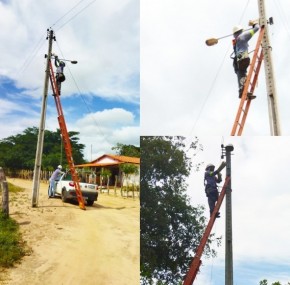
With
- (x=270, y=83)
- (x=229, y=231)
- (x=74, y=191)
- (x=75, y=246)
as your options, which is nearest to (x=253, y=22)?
(x=270, y=83)

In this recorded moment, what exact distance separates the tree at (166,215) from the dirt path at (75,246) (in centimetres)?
138

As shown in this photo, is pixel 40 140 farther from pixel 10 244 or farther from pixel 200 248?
pixel 200 248

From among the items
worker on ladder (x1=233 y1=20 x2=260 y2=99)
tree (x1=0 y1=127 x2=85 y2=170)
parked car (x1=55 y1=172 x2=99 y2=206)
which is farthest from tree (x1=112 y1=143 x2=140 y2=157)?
worker on ladder (x1=233 y1=20 x2=260 y2=99)

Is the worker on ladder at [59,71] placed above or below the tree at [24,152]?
above

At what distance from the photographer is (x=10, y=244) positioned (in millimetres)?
6375

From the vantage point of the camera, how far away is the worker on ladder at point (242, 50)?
579 centimetres

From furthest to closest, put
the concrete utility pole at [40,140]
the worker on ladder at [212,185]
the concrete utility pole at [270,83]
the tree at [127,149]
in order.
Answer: the tree at [127,149] < the concrete utility pole at [40,140] < the concrete utility pole at [270,83] < the worker on ladder at [212,185]

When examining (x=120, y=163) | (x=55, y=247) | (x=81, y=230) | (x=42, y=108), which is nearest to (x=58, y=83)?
(x=42, y=108)

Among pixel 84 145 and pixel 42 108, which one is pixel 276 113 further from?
pixel 84 145

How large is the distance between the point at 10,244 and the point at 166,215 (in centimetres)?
315

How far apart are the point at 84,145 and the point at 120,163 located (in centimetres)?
632

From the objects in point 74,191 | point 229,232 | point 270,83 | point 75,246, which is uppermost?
point 270,83

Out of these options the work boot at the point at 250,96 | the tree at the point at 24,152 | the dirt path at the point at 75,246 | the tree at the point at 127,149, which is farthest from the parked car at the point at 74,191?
the tree at the point at 127,149

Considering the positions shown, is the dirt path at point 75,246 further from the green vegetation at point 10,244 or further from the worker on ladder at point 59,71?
the worker on ladder at point 59,71
